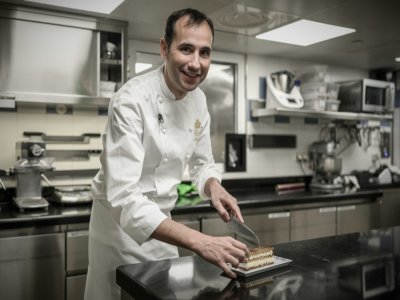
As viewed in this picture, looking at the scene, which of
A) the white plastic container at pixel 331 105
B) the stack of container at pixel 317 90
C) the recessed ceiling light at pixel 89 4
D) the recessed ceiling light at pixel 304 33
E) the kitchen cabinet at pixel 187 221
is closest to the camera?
A: the recessed ceiling light at pixel 89 4

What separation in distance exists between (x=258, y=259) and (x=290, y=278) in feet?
0.36

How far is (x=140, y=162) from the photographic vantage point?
128cm

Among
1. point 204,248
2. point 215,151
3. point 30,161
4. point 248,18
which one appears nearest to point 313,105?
point 215,151

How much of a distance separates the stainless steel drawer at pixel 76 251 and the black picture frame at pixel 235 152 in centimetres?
171

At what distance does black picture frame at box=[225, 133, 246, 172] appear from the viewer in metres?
3.70

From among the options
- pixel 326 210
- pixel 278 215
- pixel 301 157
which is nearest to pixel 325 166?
pixel 301 157

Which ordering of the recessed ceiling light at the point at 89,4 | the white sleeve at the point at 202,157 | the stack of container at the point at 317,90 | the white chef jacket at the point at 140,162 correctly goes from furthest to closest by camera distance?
the stack of container at the point at 317,90 < the recessed ceiling light at the point at 89,4 < the white sleeve at the point at 202,157 < the white chef jacket at the point at 140,162

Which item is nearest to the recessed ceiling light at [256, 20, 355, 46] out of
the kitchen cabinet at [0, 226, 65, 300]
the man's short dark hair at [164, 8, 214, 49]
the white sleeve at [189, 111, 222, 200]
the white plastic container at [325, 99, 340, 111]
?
the white plastic container at [325, 99, 340, 111]

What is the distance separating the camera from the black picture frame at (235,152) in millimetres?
3701

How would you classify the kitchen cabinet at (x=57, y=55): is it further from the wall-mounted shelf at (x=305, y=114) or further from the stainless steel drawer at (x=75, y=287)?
the wall-mounted shelf at (x=305, y=114)

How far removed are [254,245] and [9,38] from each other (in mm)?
2100

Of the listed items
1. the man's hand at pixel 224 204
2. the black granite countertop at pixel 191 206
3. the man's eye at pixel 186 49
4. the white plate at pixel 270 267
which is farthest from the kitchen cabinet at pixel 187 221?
A: the man's eye at pixel 186 49

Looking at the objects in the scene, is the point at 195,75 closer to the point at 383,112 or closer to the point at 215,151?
the point at 215,151

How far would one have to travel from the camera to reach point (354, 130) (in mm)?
4531
